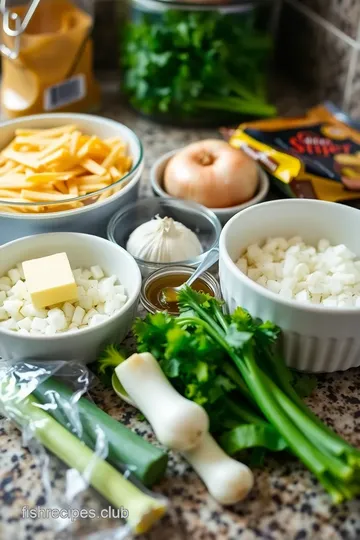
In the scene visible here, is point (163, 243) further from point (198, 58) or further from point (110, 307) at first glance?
point (198, 58)

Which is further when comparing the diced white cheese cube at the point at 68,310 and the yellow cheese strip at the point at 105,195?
the yellow cheese strip at the point at 105,195

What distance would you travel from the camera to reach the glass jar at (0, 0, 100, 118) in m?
1.22

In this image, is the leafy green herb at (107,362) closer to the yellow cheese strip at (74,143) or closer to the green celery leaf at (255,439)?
the green celery leaf at (255,439)

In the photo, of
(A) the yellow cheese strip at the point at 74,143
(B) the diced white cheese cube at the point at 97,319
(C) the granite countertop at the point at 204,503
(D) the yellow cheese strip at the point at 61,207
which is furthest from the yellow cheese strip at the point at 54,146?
(C) the granite countertop at the point at 204,503

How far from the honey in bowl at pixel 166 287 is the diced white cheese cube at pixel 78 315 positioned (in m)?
0.11

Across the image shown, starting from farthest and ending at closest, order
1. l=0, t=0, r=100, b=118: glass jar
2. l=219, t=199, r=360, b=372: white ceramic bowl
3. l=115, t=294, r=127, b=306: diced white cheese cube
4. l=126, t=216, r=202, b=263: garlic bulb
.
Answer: l=0, t=0, r=100, b=118: glass jar
l=126, t=216, r=202, b=263: garlic bulb
l=115, t=294, r=127, b=306: diced white cheese cube
l=219, t=199, r=360, b=372: white ceramic bowl

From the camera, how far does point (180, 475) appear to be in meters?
0.73

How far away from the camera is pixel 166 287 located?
945mm

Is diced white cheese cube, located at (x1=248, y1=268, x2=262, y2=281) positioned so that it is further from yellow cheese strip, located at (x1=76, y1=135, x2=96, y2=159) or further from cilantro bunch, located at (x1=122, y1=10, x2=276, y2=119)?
cilantro bunch, located at (x1=122, y1=10, x2=276, y2=119)

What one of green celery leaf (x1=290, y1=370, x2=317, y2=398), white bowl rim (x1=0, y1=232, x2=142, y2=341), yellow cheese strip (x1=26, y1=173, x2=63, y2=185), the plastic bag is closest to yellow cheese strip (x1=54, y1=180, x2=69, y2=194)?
yellow cheese strip (x1=26, y1=173, x2=63, y2=185)

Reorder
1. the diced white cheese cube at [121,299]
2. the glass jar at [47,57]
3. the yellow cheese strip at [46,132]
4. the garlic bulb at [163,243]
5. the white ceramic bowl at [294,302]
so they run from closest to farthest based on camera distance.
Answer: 1. the white ceramic bowl at [294,302]
2. the diced white cheese cube at [121,299]
3. the garlic bulb at [163,243]
4. the yellow cheese strip at [46,132]
5. the glass jar at [47,57]

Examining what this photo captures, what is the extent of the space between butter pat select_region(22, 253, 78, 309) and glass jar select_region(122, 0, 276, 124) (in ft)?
1.85

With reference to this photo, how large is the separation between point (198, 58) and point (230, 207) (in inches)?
14.2

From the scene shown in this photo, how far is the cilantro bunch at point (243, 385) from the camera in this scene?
27.0 inches
